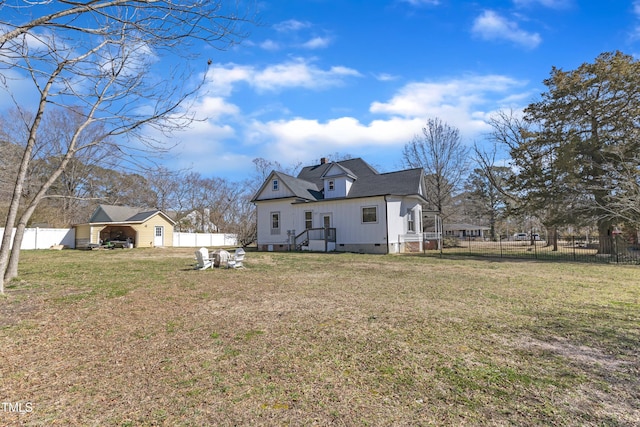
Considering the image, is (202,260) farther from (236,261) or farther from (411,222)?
(411,222)

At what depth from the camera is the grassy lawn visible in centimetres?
246

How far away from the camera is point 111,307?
5652 mm

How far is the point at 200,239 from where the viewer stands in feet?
115

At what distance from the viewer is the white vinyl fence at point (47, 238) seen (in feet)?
84.9

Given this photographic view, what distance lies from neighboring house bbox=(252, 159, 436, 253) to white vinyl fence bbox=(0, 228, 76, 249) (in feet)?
59.0

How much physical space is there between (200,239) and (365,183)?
68.3ft

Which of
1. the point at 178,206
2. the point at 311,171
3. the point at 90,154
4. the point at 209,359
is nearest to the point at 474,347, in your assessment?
the point at 209,359

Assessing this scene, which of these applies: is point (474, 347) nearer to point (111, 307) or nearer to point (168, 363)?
point (168, 363)

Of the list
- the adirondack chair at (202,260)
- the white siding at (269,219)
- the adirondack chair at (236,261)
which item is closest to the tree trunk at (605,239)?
the white siding at (269,219)

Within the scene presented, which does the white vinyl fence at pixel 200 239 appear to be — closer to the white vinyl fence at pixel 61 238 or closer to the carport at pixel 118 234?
the white vinyl fence at pixel 61 238

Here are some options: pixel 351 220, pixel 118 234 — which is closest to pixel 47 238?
pixel 118 234

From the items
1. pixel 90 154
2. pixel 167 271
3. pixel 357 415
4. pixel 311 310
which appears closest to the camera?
pixel 357 415

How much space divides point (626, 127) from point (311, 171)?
810 inches

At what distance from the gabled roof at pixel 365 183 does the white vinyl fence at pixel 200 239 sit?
427 inches
